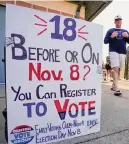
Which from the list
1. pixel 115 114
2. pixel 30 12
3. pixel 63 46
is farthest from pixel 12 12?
pixel 115 114

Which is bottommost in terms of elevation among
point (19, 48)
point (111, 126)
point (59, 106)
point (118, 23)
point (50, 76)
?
point (111, 126)

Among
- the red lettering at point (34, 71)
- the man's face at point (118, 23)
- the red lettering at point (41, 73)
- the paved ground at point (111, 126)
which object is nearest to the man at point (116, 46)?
the man's face at point (118, 23)

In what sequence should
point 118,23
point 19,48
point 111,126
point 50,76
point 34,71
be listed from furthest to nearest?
point 118,23 < point 111,126 < point 50,76 < point 34,71 < point 19,48

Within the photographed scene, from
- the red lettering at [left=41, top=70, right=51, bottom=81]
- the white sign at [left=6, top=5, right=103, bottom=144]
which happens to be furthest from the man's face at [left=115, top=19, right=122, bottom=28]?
the red lettering at [left=41, top=70, right=51, bottom=81]

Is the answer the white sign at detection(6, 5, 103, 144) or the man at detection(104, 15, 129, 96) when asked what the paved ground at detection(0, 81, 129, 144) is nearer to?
the white sign at detection(6, 5, 103, 144)

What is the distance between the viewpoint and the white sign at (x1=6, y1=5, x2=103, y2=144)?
2197mm

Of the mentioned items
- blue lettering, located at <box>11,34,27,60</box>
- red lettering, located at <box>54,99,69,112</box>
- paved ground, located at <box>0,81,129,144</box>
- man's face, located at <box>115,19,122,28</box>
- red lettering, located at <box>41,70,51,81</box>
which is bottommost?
paved ground, located at <box>0,81,129,144</box>

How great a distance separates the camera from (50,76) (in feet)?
7.93

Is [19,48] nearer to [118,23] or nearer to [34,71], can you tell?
[34,71]

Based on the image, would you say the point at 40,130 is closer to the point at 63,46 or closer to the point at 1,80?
the point at 63,46

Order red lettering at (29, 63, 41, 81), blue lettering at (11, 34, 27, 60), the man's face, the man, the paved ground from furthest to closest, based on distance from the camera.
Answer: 1. the man's face
2. the man
3. the paved ground
4. red lettering at (29, 63, 41, 81)
5. blue lettering at (11, 34, 27, 60)

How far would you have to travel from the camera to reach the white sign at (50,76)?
2197 millimetres

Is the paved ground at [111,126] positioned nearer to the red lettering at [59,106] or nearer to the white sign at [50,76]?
the white sign at [50,76]

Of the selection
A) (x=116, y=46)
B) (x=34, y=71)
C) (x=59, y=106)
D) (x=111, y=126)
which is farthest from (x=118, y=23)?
(x=34, y=71)
